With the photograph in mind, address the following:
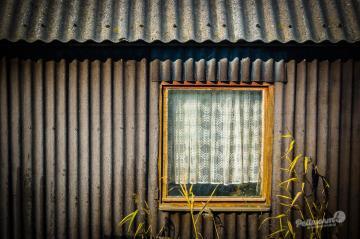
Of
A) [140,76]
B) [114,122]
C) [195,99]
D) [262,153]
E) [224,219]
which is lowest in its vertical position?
[224,219]

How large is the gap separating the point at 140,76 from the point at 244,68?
1443mm

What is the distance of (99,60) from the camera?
4.49 meters

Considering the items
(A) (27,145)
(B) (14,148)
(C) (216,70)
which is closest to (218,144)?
(C) (216,70)

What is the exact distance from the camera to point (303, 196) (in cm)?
466

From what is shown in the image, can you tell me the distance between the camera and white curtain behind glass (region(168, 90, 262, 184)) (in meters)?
4.62

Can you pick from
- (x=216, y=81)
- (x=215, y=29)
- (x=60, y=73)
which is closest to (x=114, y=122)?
(x=60, y=73)

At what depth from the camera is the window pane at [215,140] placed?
462cm

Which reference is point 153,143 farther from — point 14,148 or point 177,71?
point 14,148

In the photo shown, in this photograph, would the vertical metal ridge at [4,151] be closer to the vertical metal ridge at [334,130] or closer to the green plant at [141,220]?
the green plant at [141,220]

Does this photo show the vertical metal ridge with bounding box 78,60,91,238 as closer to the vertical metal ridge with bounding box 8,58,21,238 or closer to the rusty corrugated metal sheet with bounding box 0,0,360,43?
the rusty corrugated metal sheet with bounding box 0,0,360,43

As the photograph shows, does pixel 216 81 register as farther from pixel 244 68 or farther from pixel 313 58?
pixel 313 58

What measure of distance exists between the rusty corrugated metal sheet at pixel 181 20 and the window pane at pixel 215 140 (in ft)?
2.78

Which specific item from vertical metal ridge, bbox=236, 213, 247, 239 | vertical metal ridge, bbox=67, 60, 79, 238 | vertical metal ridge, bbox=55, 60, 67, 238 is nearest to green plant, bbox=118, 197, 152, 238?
vertical metal ridge, bbox=67, 60, 79, 238

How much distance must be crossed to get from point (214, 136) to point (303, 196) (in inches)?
60.8
